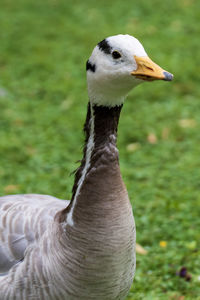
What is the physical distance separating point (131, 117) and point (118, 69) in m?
3.70

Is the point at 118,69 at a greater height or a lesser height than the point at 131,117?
lesser

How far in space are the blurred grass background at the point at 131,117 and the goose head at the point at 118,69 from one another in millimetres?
1611

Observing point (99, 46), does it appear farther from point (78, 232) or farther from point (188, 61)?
point (188, 61)

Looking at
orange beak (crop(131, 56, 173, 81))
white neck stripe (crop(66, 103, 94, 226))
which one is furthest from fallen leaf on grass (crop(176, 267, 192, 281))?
orange beak (crop(131, 56, 173, 81))

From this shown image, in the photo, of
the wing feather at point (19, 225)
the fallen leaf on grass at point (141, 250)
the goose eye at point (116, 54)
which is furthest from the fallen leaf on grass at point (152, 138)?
the goose eye at point (116, 54)

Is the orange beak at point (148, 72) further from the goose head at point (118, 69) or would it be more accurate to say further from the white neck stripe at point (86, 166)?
the white neck stripe at point (86, 166)

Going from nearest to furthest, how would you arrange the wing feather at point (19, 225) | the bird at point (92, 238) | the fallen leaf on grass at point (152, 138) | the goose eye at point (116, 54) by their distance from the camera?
the goose eye at point (116, 54) → the bird at point (92, 238) → the wing feather at point (19, 225) → the fallen leaf on grass at point (152, 138)

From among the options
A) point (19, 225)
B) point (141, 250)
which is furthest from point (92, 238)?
point (141, 250)

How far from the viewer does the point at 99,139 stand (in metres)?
2.71

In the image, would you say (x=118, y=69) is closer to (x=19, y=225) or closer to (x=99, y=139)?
(x=99, y=139)

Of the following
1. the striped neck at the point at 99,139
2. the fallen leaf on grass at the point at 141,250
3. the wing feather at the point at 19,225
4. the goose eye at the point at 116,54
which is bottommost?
the fallen leaf on grass at the point at 141,250

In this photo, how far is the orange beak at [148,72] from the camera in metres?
2.32

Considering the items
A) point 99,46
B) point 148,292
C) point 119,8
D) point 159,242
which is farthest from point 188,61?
point 99,46

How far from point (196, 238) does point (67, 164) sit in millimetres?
1728
